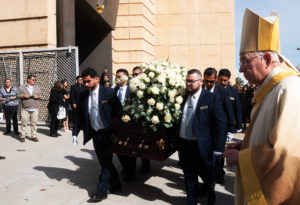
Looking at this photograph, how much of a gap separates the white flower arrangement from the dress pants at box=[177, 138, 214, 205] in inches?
14.5

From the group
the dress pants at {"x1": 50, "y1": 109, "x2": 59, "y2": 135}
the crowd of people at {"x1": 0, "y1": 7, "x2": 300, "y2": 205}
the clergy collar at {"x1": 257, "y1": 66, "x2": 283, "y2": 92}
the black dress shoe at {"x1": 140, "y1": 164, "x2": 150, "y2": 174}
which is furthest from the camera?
the dress pants at {"x1": 50, "y1": 109, "x2": 59, "y2": 135}

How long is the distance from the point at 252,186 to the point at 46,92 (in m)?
10.2

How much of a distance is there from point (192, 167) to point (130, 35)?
48.7ft

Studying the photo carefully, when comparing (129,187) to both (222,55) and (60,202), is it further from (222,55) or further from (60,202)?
(222,55)

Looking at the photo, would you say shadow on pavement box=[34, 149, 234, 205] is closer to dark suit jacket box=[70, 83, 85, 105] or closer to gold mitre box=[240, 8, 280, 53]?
gold mitre box=[240, 8, 280, 53]

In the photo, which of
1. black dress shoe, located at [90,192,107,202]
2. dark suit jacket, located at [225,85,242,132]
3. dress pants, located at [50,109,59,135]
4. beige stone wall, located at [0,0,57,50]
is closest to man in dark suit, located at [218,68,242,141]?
dark suit jacket, located at [225,85,242,132]

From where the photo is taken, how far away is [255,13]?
192cm

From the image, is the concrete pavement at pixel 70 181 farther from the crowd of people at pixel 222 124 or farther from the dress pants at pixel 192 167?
the dress pants at pixel 192 167

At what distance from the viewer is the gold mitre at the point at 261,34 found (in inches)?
71.0

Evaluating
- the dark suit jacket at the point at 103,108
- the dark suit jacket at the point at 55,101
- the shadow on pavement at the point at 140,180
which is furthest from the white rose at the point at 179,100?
the dark suit jacket at the point at 55,101

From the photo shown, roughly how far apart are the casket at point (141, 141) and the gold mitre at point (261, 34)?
2.28m

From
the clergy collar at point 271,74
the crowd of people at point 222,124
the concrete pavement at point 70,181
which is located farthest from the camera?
the concrete pavement at point 70,181

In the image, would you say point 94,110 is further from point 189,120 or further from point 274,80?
point 274,80

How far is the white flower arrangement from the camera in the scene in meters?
3.93
